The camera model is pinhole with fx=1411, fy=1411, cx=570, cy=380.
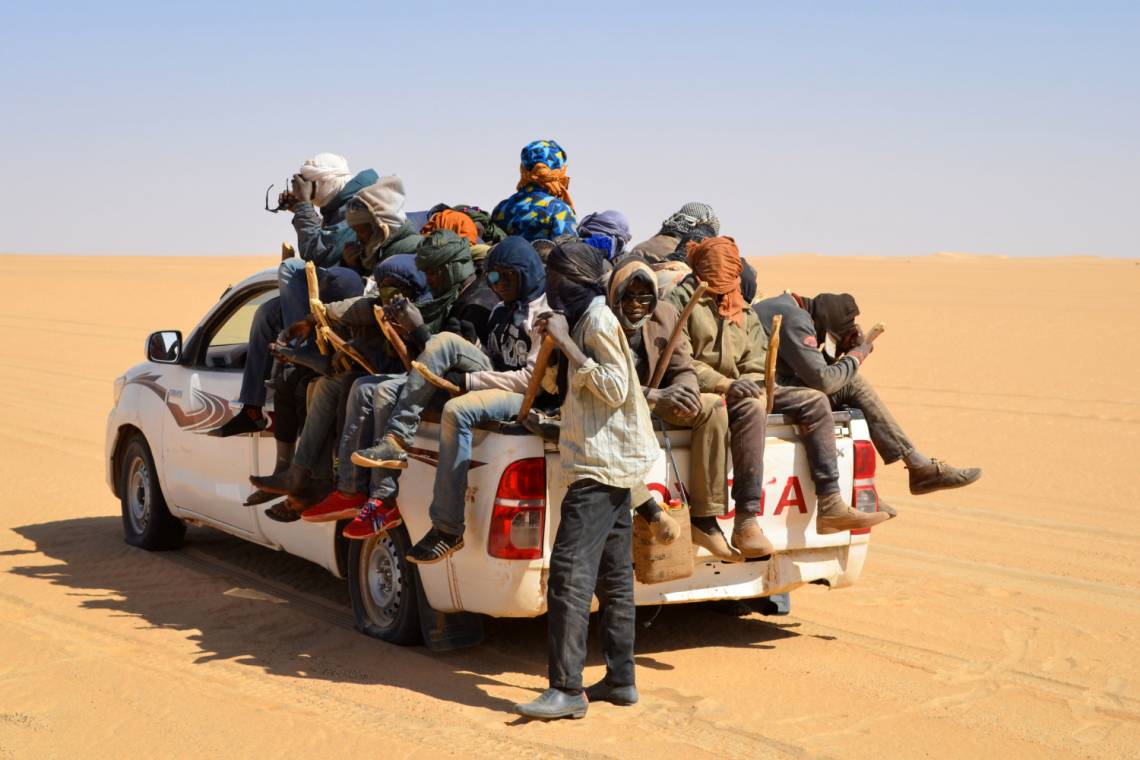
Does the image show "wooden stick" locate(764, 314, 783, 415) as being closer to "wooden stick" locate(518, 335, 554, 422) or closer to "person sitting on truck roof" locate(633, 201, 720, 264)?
"wooden stick" locate(518, 335, 554, 422)

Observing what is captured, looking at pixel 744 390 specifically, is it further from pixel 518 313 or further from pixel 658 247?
pixel 658 247

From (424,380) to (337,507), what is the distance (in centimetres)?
91

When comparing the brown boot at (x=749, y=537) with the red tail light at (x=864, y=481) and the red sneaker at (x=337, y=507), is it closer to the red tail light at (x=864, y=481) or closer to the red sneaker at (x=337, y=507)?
the red tail light at (x=864, y=481)

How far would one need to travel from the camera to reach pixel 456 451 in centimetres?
650

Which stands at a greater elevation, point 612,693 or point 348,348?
point 348,348

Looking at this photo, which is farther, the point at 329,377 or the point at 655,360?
the point at 329,377

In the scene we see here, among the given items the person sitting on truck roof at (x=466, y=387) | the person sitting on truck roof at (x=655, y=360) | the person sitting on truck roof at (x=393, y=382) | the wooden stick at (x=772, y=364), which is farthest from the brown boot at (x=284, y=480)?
the wooden stick at (x=772, y=364)

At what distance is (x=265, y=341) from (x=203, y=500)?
147cm

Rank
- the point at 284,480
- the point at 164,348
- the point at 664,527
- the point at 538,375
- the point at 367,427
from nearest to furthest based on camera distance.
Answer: the point at 538,375 → the point at 664,527 → the point at 367,427 → the point at 284,480 → the point at 164,348

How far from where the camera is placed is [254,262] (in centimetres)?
7475

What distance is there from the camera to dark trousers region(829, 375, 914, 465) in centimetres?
763

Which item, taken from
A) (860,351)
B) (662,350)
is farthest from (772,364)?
(860,351)

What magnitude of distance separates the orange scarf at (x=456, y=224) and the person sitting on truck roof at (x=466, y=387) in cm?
92

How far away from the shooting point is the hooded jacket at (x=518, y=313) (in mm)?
7016
